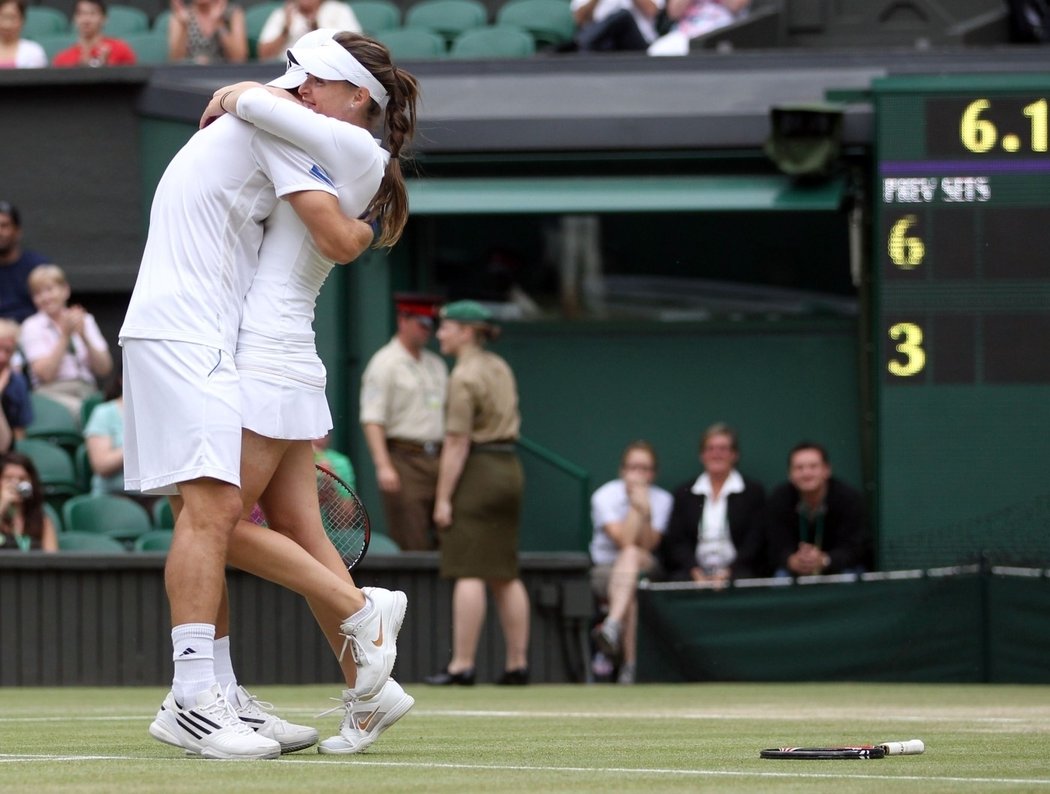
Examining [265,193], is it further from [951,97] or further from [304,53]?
[951,97]

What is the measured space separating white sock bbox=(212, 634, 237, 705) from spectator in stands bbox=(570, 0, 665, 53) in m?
9.04

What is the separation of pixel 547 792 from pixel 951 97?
7.88m

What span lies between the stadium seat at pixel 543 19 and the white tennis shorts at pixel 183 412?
393 inches

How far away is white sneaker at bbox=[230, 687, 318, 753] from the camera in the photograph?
5.09 m

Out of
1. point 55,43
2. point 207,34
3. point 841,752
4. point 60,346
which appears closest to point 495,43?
point 207,34

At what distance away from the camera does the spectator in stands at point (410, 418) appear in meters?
11.7

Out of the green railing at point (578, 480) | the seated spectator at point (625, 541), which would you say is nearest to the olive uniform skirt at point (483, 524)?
the seated spectator at point (625, 541)

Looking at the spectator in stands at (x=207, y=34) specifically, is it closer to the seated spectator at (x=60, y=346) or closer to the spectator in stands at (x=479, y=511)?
the seated spectator at (x=60, y=346)

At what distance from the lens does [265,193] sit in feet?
16.6

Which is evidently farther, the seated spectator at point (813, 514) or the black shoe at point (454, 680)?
the seated spectator at point (813, 514)

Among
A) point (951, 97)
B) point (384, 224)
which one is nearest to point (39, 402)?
point (951, 97)

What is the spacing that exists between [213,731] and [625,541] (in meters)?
7.01

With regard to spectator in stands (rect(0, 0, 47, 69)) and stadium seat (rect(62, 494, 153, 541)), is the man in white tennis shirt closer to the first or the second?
stadium seat (rect(62, 494, 153, 541))

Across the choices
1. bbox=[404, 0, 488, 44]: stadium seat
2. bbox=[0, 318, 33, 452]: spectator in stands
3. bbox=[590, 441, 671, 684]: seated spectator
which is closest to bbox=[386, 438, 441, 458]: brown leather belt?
bbox=[590, 441, 671, 684]: seated spectator
